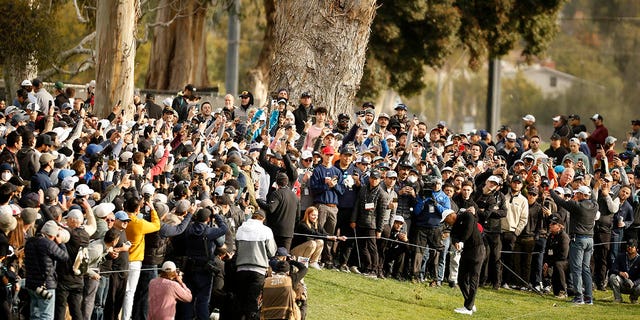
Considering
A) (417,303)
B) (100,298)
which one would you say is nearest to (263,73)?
(417,303)

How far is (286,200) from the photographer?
20.3m

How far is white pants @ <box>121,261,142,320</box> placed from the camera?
17406mm

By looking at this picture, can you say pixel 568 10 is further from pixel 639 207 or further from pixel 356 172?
pixel 356 172

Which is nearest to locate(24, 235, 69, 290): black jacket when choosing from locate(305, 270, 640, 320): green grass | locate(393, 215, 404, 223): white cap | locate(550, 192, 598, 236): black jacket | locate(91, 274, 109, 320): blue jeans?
locate(91, 274, 109, 320): blue jeans

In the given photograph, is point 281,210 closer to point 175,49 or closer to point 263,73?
point 175,49

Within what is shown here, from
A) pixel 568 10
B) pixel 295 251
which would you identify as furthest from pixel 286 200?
pixel 568 10

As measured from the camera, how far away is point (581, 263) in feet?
80.0

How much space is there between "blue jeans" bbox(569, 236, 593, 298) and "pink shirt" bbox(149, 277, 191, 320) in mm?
9808

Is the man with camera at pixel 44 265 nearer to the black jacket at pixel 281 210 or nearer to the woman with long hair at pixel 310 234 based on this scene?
the black jacket at pixel 281 210

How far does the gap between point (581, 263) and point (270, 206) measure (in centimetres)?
708

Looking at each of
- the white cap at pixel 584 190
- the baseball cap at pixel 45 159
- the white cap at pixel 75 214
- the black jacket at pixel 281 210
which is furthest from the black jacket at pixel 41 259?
the white cap at pixel 584 190

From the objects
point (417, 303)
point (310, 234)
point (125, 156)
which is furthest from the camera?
point (417, 303)

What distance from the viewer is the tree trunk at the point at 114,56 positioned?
2588 cm

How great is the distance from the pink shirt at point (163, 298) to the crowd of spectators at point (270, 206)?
18 mm
